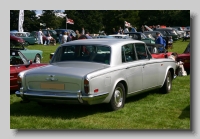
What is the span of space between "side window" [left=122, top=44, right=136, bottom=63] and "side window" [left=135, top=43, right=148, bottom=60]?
23 centimetres

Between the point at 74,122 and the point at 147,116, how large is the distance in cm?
153

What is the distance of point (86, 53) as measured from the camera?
7691mm

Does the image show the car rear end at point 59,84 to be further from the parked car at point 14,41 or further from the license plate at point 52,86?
the parked car at point 14,41

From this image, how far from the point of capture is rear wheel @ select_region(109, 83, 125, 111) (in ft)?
24.1

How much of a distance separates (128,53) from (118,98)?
1.14 meters

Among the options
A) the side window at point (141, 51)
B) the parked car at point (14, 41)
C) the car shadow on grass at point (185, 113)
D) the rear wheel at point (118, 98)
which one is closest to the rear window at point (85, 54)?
the rear wheel at point (118, 98)

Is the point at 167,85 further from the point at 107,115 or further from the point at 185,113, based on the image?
the point at 107,115

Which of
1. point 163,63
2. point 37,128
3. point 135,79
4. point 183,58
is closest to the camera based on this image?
point 37,128

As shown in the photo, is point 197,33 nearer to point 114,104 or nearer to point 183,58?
point 114,104

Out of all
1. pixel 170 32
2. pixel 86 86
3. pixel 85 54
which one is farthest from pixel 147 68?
pixel 170 32

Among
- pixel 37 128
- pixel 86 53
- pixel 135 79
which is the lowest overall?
pixel 37 128

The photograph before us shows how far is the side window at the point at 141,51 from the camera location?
28.0 ft

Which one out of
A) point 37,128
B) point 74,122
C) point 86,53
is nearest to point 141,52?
point 86,53

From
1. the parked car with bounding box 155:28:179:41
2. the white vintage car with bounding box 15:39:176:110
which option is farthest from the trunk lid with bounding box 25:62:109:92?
the parked car with bounding box 155:28:179:41
